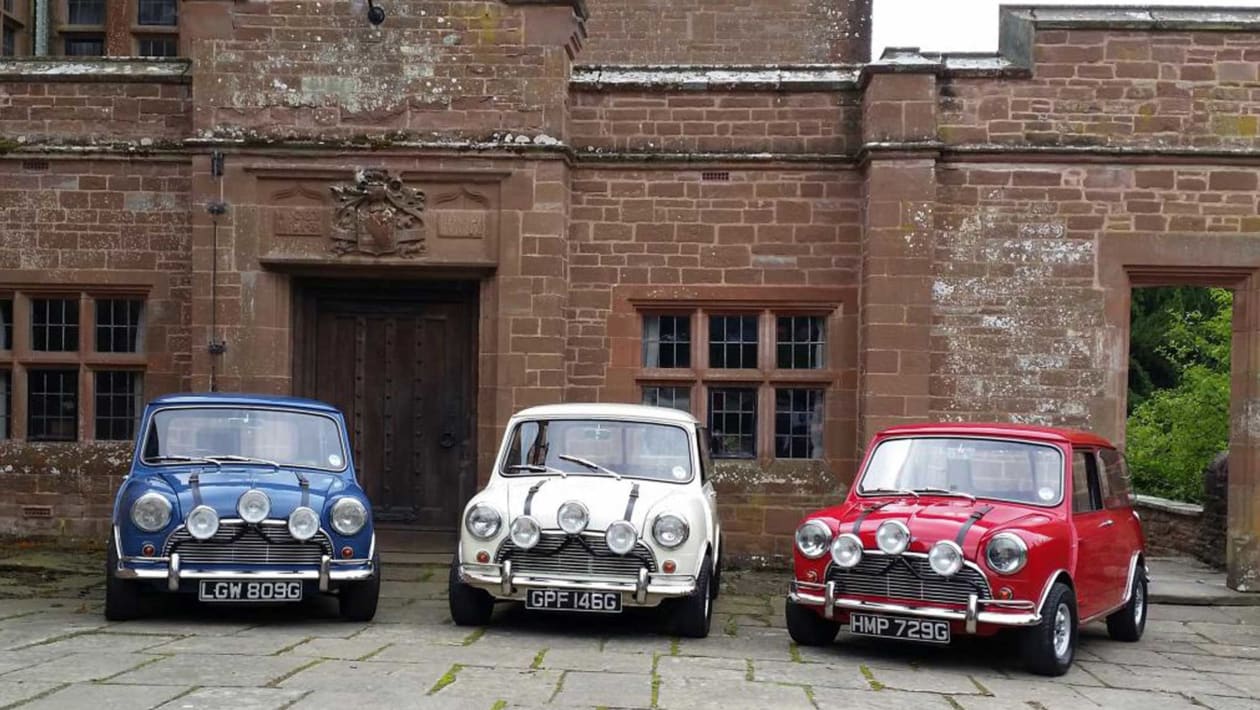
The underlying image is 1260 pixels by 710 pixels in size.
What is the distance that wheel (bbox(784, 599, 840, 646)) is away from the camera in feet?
30.0

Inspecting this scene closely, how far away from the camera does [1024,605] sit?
8320mm

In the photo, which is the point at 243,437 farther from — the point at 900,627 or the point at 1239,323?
the point at 1239,323

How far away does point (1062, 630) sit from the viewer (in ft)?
28.4

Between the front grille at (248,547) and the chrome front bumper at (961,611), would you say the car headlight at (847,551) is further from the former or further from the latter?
the front grille at (248,547)

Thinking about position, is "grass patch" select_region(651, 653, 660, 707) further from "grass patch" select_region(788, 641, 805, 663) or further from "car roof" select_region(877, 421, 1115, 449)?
"car roof" select_region(877, 421, 1115, 449)

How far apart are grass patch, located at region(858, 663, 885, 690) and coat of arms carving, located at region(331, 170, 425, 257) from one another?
6.43 m

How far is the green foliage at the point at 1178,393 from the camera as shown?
84.8 feet

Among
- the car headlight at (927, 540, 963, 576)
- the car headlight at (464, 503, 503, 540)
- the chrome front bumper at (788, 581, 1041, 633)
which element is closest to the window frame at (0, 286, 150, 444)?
the car headlight at (464, 503, 503, 540)

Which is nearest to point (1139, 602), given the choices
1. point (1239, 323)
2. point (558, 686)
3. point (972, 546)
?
point (972, 546)

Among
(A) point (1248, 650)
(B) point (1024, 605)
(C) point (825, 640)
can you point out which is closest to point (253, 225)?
(C) point (825, 640)

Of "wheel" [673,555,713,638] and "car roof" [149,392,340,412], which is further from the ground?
"car roof" [149,392,340,412]

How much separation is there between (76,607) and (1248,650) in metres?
8.57

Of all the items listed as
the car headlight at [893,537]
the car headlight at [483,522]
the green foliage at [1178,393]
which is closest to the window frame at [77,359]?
the car headlight at [483,522]

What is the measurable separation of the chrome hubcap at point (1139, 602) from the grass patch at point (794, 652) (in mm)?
2781
